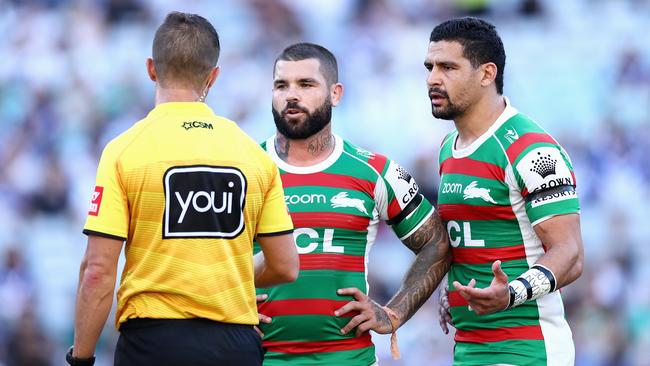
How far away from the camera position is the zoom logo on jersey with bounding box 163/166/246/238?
4633mm

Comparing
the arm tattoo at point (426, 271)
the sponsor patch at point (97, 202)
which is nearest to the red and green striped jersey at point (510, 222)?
the arm tattoo at point (426, 271)

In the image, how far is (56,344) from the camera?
12.3 meters

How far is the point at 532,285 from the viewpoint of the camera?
5.49 m

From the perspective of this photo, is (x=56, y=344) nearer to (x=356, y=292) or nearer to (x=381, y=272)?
(x=381, y=272)

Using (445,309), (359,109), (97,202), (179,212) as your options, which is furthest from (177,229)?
(359,109)

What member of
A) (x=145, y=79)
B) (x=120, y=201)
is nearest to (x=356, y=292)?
(x=120, y=201)

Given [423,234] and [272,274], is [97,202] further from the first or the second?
[423,234]

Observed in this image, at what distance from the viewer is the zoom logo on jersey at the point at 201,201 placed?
463 centimetres

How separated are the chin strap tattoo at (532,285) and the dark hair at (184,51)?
1.87m

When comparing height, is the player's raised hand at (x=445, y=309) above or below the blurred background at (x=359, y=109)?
below

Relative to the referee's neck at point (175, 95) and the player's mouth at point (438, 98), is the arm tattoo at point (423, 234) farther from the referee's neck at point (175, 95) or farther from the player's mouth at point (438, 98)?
the referee's neck at point (175, 95)

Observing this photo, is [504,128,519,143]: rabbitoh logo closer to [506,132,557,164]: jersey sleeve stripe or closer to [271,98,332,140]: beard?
[506,132,557,164]: jersey sleeve stripe

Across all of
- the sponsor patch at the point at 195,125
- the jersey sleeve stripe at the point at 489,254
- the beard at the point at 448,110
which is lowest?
the jersey sleeve stripe at the point at 489,254

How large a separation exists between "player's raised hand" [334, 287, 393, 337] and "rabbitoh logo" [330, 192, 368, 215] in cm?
46
